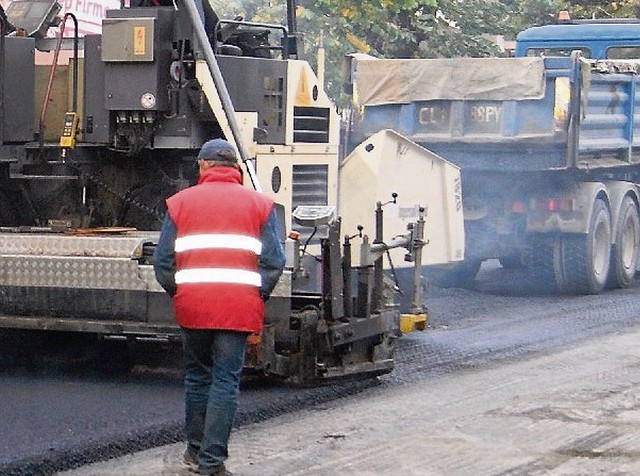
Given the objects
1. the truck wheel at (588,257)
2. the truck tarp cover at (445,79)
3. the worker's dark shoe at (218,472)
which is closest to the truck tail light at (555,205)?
the truck wheel at (588,257)

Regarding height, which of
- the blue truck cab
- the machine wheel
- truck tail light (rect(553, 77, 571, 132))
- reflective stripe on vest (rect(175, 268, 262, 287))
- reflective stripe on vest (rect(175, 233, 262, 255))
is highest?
the blue truck cab

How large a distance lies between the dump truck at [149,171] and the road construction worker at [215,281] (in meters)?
1.64

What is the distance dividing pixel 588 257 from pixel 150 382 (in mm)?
6821

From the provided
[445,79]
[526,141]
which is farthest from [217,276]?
[445,79]

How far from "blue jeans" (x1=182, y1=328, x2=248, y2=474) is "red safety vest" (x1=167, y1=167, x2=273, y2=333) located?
0.08 metres

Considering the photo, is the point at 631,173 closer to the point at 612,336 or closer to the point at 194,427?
the point at 612,336

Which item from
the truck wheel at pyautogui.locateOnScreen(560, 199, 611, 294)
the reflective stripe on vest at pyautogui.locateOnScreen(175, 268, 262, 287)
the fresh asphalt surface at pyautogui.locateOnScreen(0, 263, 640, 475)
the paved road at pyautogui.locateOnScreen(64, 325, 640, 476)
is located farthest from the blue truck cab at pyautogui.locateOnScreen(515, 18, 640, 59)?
the reflective stripe on vest at pyautogui.locateOnScreen(175, 268, 262, 287)

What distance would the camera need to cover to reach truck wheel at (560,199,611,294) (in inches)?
568

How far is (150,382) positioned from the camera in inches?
336

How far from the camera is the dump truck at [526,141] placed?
1405cm

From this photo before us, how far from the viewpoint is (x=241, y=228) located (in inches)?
251

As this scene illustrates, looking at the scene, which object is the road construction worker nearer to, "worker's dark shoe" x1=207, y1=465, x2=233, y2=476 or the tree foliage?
"worker's dark shoe" x1=207, y1=465, x2=233, y2=476

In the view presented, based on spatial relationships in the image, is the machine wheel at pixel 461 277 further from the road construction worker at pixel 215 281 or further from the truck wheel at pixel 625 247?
the road construction worker at pixel 215 281

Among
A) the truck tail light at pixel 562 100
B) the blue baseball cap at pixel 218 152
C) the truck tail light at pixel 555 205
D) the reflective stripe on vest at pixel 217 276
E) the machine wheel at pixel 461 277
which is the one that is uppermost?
the truck tail light at pixel 562 100
